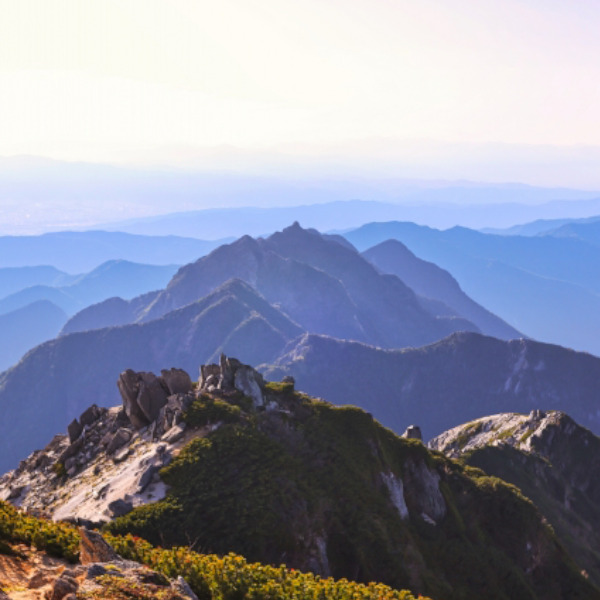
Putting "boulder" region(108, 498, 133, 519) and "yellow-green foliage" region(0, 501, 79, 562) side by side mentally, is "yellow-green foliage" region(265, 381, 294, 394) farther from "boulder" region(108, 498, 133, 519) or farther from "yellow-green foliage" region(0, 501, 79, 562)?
"yellow-green foliage" region(0, 501, 79, 562)

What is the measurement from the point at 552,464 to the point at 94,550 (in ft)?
278

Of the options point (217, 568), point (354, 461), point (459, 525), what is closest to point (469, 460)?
point (459, 525)

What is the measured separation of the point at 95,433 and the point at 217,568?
2996 cm

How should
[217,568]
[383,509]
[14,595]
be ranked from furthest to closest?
1. [383,509]
2. [217,568]
3. [14,595]

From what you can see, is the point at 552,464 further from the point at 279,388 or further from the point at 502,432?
the point at 279,388

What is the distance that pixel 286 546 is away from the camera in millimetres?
33938

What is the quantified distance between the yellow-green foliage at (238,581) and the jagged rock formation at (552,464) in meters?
46.1

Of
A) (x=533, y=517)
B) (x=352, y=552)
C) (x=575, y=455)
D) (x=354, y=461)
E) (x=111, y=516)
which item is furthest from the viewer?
(x=575, y=455)

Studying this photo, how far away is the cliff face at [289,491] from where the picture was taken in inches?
1359

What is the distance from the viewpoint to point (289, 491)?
1484 inches

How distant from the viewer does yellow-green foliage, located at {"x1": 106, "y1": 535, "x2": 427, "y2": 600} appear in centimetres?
2080

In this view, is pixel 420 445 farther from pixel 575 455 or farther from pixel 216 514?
pixel 575 455

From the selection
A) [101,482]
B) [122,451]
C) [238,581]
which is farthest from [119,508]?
[238,581]

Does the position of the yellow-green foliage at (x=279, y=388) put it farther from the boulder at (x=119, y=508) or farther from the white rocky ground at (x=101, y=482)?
the boulder at (x=119, y=508)
